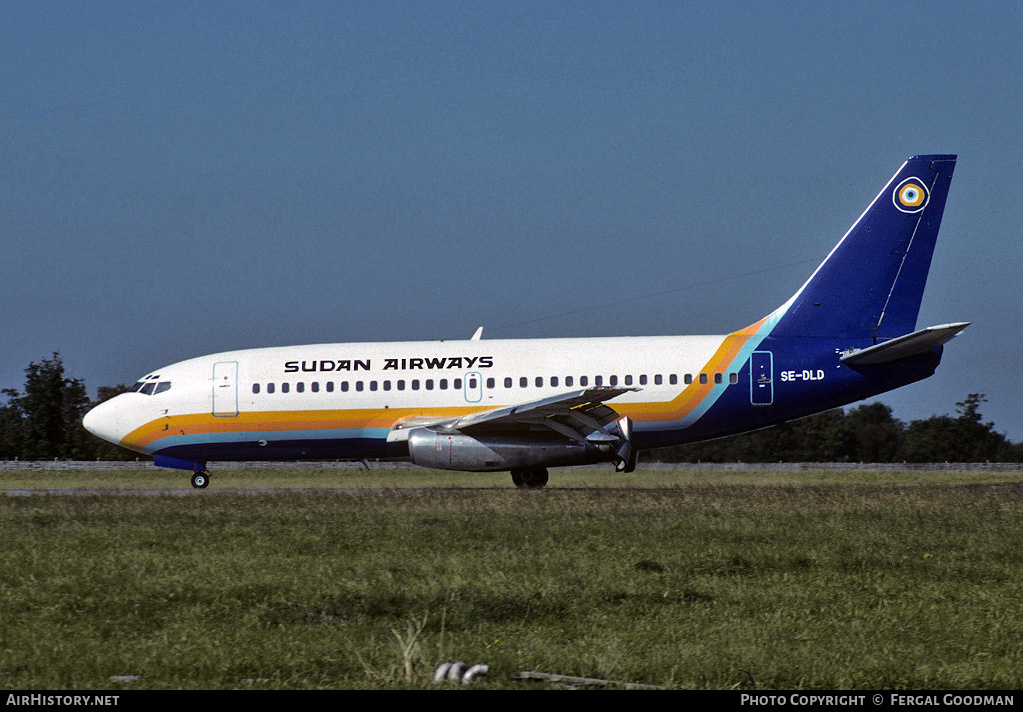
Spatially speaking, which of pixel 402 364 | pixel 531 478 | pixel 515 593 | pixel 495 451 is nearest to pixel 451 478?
pixel 531 478

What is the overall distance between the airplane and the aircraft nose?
0.06m

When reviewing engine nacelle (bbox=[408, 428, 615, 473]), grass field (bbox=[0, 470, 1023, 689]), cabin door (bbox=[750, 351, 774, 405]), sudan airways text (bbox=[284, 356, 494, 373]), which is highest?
sudan airways text (bbox=[284, 356, 494, 373])

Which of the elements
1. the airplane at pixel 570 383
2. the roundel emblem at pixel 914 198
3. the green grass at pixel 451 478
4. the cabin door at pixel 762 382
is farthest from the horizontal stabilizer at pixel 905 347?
the green grass at pixel 451 478

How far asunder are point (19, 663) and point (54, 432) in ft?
193

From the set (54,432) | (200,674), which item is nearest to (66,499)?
(200,674)

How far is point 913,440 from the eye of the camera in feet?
222

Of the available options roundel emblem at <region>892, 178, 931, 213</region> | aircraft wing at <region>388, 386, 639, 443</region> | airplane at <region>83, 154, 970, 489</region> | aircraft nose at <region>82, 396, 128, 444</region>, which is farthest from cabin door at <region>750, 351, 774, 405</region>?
aircraft nose at <region>82, 396, 128, 444</region>

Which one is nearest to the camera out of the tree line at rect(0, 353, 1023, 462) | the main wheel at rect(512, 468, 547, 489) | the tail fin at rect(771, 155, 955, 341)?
the tail fin at rect(771, 155, 955, 341)

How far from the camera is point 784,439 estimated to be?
227 feet

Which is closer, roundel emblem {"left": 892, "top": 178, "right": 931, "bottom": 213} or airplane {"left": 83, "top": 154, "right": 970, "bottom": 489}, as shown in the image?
airplane {"left": 83, "top": 154, "right": 970, "bottom": 489}

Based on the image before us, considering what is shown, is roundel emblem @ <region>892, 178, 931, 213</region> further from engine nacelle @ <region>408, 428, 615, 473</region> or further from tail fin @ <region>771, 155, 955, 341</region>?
engine nacelle @ <region>408, 428, 615, 473</region>

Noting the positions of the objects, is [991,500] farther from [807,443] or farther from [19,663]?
[807,443]

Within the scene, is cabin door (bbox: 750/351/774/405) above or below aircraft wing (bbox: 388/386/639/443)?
above

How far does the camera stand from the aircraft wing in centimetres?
2830
